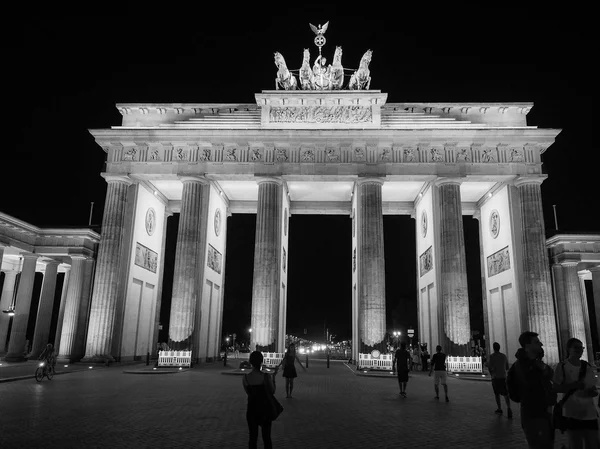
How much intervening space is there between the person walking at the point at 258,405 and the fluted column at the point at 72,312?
94.2 feet

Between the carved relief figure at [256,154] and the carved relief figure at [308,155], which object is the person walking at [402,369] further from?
the carved relief figure at [256,154]

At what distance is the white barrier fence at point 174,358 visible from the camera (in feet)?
92.3

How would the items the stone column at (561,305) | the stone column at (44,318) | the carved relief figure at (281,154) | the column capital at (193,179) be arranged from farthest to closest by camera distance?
the stone column at (44,318)
the stone column at (561,305)
the carved relief figure at (281,154)
the column capital at (193,179)

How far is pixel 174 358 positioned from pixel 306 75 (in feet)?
70.9

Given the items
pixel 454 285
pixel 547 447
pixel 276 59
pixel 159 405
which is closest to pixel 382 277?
pixel 454 285

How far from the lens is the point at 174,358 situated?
28.4 metres

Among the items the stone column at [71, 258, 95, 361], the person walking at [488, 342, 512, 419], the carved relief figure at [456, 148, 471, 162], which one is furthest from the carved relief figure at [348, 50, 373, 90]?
the person walking at [488, 342, 512, 419]

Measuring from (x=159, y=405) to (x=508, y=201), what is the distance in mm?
27581

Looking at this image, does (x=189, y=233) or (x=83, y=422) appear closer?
(x=83, y=422)

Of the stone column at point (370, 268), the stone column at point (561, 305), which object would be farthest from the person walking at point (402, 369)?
the stone column at point (561, 305)

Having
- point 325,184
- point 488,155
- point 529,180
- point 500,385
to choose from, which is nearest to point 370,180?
point 325,184

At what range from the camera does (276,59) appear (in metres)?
34.6

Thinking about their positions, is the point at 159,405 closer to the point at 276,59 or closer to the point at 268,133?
the point at 268,133

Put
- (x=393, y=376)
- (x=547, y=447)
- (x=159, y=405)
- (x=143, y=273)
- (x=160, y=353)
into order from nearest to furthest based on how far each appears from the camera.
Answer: (x=547, y=447)
(x=159, y=405)
(x=393, y=376)
(x=160, y=353)
(x=143, y=273)
